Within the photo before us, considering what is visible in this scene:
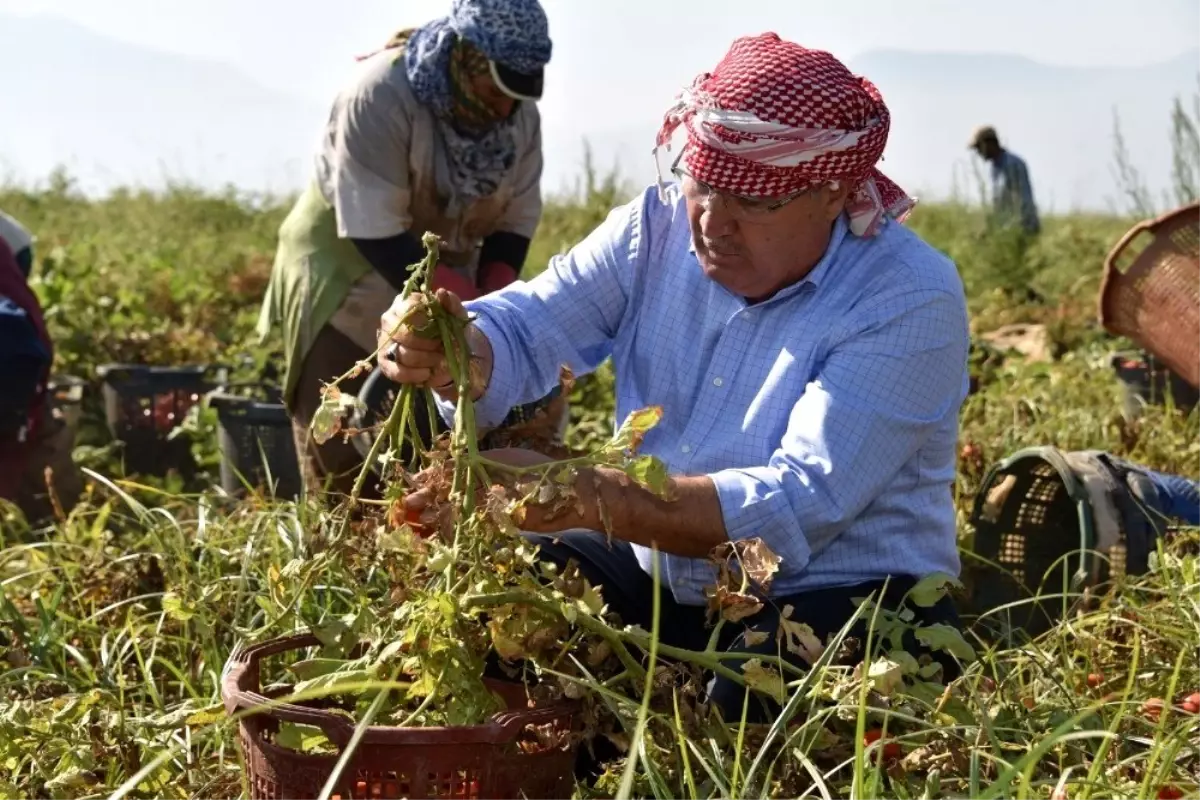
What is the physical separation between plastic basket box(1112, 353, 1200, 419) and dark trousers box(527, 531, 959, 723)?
2514 millimetres

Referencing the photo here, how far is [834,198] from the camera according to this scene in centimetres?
226

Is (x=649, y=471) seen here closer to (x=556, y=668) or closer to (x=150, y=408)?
(x=556, y=668)

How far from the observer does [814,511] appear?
2.11 metres

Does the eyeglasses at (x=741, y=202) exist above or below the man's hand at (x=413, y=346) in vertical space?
above

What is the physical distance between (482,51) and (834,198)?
1.51 metres

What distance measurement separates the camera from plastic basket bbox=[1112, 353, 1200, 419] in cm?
468

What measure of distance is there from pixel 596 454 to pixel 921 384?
64 cm

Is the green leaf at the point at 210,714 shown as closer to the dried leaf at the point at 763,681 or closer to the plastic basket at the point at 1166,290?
the dried leaf at the point at 763,681

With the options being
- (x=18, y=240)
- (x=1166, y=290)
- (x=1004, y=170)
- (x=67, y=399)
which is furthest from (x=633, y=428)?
(x=1004, y=170)

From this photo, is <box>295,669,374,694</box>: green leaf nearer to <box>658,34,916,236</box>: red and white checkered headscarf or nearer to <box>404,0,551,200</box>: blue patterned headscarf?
<box>658,34,916,236</box>: red and white checkered headscarf

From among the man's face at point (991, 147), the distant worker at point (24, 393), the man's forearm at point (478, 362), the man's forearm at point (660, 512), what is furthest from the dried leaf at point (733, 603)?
the man's face at point (991, 147)

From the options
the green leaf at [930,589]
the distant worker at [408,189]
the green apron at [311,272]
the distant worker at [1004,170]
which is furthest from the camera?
the distant worker at [1004,170]

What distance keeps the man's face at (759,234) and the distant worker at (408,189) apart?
1370mm

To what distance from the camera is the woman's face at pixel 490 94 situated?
3.68 meters
